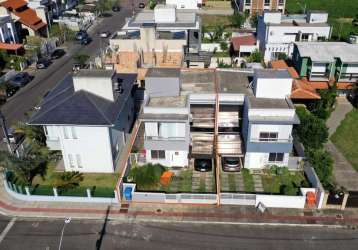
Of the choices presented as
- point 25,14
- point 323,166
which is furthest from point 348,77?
point 25,14

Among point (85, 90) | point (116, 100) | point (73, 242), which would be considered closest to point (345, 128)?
point (116, 100)

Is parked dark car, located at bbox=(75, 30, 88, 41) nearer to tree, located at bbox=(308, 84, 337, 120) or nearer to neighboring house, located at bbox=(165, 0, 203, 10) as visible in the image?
neighboring house, located at bbox=(165, 0, 203, 10)

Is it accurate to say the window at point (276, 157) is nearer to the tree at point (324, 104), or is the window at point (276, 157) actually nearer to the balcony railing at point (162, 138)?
the balcony railing at point (162, 138)

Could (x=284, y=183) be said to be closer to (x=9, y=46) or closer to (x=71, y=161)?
(x=71, y=161)

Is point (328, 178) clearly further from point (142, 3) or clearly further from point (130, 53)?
point (142, 3)

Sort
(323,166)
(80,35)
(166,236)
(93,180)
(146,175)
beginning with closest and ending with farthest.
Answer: (166,236)
(323,166)
(146,175)
(93,180)
(80,35)

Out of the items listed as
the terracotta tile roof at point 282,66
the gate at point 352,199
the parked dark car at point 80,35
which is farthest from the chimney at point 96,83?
the parked dark car at point 80,35
